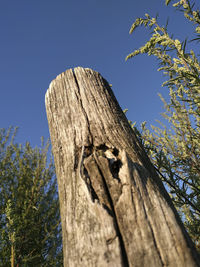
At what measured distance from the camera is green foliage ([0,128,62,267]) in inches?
125

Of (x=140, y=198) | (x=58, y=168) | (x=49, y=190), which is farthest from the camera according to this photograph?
(x=49, y=190)

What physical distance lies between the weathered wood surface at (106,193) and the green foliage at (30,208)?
7.83 feet

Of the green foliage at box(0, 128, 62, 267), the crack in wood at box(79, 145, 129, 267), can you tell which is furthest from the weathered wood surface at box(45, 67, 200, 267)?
the green foliage at box(0, 128, 62, 267)

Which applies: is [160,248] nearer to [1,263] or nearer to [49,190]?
[1,263]

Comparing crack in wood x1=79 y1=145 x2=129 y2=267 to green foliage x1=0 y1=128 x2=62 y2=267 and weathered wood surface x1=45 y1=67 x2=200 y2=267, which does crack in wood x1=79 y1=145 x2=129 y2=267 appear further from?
green foliage x1=0 y1=128 x2=62 y2=267

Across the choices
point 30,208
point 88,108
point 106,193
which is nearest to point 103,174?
Result: point 106,193

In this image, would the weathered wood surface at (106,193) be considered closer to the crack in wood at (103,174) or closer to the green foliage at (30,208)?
the crack in wood at (103,174)

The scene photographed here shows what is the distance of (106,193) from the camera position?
30.7 inches

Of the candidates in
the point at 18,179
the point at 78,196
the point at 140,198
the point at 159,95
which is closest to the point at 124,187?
the point at 140,198

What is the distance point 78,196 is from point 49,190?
3896mm

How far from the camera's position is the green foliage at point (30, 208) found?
125 inches

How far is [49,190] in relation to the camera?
14.4 ft

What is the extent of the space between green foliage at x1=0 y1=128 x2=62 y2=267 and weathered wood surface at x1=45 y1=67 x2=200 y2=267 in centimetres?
239

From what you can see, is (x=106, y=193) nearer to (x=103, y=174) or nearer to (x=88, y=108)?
(x=103, y=174)
